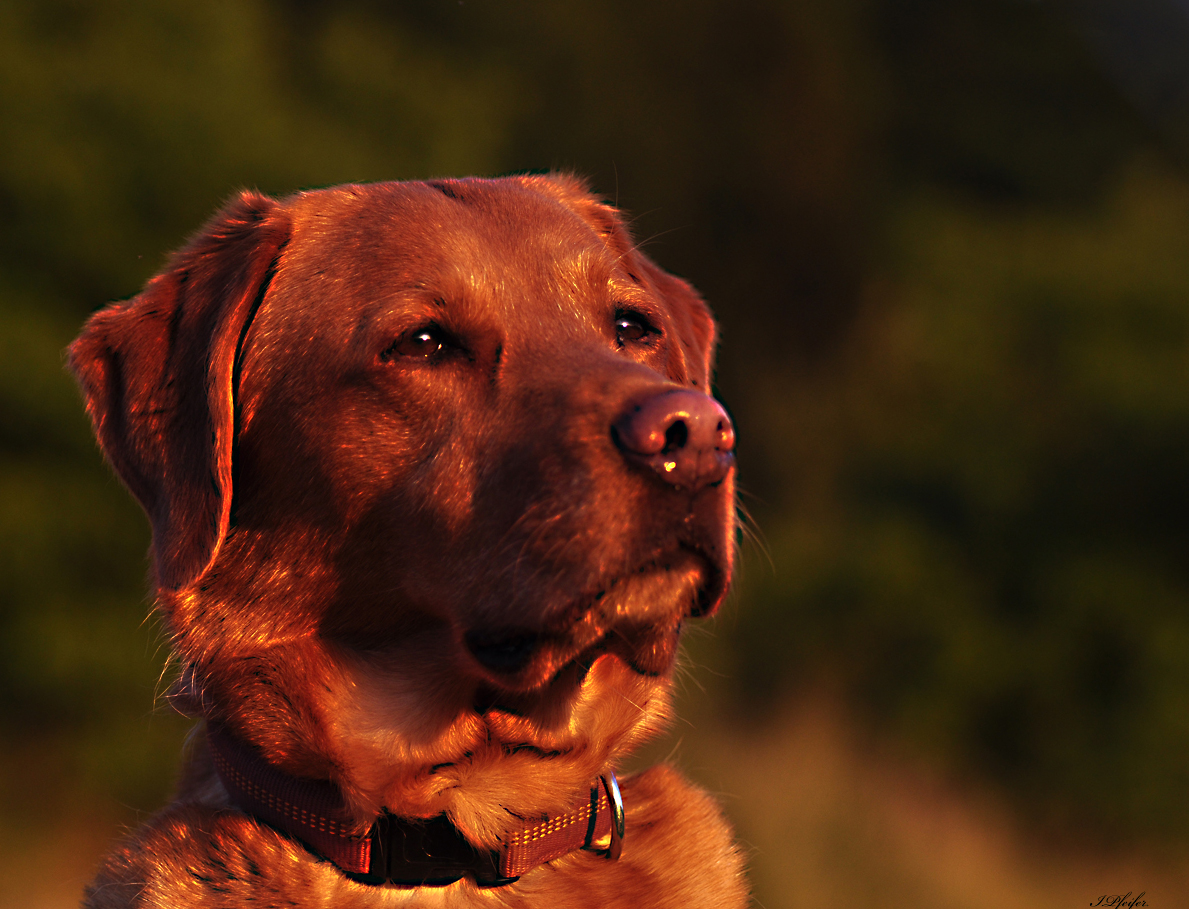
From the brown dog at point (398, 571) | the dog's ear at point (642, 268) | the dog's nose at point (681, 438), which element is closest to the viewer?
the dog's nose at point (681, 438)

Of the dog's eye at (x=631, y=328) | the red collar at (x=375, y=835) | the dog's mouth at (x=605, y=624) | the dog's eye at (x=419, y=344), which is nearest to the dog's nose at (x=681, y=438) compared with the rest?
the dog's mouth at (x=605, y=624)

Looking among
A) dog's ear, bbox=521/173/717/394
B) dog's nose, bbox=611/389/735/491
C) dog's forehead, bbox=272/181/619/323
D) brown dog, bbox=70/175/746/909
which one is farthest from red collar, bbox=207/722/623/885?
dog's ear, bbox=521/173/717/394

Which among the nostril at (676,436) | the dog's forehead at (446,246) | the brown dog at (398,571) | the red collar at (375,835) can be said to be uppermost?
the nostril at (676,436)

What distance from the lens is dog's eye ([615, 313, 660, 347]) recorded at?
3082 mm

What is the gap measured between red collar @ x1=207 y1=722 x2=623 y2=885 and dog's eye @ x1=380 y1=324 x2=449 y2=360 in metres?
1.03

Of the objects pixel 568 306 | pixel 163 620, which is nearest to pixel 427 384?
pixel 568 306

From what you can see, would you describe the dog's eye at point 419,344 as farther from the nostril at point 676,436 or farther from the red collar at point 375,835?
the red collar at point 375,835

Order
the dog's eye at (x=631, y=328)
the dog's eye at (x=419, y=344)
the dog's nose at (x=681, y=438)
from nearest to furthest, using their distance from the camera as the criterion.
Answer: the dog's nose at (x=681, y=438), the dog's eye at (x=419, y=344), the dog's eye at (x=631, y=328)

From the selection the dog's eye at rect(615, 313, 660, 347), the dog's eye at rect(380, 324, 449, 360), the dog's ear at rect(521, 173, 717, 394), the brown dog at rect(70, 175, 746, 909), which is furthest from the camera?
the dog's ear at rect(521, 173, 717, 394)

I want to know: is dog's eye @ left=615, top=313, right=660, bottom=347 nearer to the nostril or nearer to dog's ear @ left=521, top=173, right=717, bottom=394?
dog's ear @ left=521, top=173, right=717, bottom=394

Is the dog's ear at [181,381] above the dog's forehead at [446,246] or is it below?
below

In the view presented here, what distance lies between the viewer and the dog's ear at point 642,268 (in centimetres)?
354

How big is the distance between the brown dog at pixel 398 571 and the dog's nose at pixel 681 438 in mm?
66

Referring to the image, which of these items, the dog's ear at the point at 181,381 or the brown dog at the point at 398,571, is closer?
the brown dog at the point at 398,571
